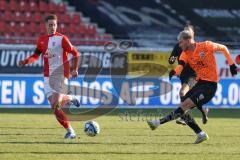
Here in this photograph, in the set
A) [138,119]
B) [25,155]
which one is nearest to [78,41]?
[138,119]

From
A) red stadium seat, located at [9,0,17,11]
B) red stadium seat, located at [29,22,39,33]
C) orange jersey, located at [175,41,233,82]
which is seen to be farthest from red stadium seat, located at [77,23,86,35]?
orange jersey, located at [175,41,233,82]

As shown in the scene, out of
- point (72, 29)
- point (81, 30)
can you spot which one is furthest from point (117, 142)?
point (81, 30)

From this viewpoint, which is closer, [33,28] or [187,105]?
[187,105]

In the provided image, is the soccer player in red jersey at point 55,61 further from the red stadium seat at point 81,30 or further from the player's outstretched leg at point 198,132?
the red stadium seat at point 81,30

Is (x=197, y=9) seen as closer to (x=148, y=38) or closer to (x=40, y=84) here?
(x=148, y=38)

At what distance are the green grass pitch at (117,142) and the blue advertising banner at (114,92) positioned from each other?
4.24 metres

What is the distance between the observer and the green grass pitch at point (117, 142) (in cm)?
1057

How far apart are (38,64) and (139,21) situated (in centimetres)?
797

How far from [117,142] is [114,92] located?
9972mm

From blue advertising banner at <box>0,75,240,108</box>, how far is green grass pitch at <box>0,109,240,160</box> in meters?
4.24

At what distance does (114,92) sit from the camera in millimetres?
22500

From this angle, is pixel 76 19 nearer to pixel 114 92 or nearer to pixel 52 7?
pixel 52 7

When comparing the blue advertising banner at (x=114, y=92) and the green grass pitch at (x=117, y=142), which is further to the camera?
the blue advertising banner at (x=114, y=92)

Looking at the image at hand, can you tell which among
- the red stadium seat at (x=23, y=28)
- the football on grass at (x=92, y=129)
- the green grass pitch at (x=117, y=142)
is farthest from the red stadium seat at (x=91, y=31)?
the football on grass at (x=92, y=129)
